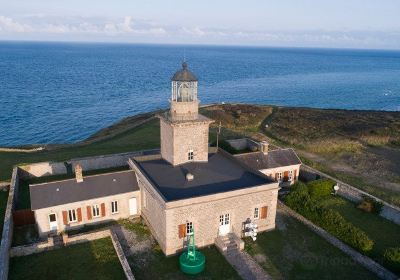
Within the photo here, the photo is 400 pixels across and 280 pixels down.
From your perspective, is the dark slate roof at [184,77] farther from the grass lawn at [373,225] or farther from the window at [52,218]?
the grass lawn at [373,225]

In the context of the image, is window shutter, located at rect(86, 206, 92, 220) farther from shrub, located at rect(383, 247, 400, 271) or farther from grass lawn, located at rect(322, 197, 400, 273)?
shrub, located at rect(383, 247, 400, 271)

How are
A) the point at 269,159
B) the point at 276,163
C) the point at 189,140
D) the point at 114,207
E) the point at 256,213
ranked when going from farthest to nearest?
the point at 269,159 → the point at 276,163 → the point at 189,140 → the point at 114,207 → the point at 256,213

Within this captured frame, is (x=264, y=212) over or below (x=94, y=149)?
over

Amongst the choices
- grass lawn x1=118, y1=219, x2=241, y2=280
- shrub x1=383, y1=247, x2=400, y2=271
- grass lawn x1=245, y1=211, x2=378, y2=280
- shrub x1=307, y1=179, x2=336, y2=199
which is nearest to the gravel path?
grass lawn x1=118, y1=219, x2=241, y2=280

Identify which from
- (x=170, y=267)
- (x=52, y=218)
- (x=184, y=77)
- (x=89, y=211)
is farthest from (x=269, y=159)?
(x=52, y=218)

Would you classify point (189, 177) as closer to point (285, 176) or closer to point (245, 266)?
point (245, 266)

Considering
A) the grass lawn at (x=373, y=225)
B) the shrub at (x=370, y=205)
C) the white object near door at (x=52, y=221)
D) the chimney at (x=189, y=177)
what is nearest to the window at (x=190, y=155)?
the chimney at (x=189, y=177)
